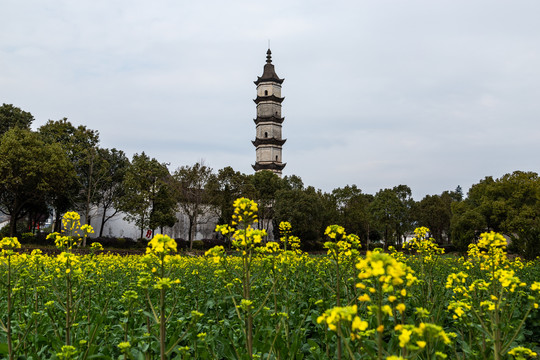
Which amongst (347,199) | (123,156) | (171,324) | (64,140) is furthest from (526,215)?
(64,140)

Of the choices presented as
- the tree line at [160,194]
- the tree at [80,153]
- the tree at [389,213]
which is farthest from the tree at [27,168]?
the tree at [389,213]

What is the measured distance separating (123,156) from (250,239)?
40.1m

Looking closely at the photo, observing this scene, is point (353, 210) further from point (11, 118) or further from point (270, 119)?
point (11, 118)

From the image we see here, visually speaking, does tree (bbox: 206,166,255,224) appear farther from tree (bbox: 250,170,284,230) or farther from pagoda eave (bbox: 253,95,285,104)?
pagoda eave (bbox: 253,95,285,104)

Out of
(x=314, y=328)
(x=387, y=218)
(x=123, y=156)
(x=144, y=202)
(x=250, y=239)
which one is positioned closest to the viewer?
(x=250, y=239)

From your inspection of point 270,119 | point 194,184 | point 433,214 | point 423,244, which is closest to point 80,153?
point 194,184

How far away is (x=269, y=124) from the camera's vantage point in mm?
65938

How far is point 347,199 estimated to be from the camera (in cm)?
5194

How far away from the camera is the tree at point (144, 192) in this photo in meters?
32.6

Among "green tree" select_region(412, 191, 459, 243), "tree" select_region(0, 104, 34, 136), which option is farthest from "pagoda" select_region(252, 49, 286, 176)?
"tree" select_region(0, 104, 34, 136)

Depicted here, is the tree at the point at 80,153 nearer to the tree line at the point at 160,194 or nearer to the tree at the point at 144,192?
the tree line at the point at 160,194

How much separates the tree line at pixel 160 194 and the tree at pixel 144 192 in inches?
3.5

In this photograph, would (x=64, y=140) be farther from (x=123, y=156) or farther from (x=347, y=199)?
(x=347, y=199)

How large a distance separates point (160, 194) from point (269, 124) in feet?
111
